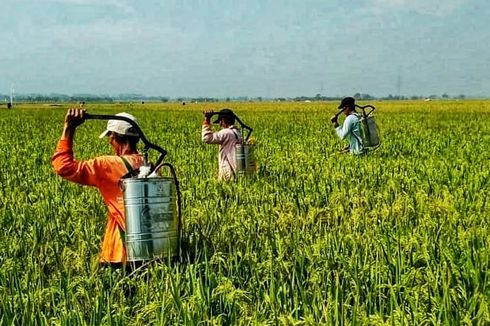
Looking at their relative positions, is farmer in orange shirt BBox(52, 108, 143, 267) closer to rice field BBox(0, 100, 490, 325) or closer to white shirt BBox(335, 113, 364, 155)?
rice field BBox(0, 100, 490, 325)

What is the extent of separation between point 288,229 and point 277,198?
60.2 inches

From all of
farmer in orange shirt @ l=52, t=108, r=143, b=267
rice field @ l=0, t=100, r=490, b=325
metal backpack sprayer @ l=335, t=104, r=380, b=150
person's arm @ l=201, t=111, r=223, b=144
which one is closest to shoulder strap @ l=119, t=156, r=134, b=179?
farmer in orange shirt @ l=52, t=108, r=143, b=267

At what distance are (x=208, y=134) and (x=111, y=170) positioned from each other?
11.3ft

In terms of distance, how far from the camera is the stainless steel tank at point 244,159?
8531mm

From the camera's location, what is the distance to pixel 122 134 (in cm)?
471

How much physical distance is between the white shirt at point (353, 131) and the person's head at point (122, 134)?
20.9 feet

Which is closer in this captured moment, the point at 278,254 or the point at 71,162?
the point at 71,162

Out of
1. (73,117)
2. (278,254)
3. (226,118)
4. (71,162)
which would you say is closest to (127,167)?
(71,162)

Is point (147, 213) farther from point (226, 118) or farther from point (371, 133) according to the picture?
point (371, 133)

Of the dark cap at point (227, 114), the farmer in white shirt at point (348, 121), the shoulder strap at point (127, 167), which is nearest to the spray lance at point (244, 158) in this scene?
the dark cap at point (227, 114)

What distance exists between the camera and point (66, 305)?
150 inches

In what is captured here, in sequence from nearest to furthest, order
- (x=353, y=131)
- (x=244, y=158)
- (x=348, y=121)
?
(x=244, y=158) → (x=348, y=121) → (x=353, y=131)

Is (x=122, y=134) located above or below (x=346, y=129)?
above

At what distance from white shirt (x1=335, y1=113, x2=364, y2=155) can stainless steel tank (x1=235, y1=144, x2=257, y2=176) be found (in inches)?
96.4
